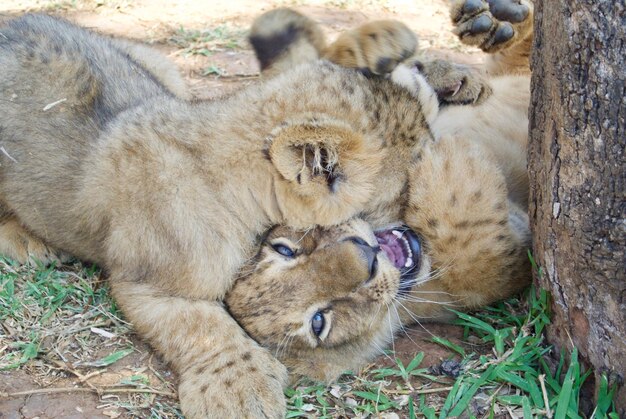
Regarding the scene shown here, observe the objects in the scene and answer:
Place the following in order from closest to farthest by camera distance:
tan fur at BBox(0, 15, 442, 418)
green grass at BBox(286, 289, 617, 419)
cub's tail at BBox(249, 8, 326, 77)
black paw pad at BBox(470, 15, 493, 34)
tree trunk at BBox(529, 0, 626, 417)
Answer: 1. tree trunk at BBox(529, 0, 626, 417)
2. green grass at BBox(286, 289, 617, 419)
3. tan fur at BBox(0, 15, 442, 418)
4. black paw pad at BBox(470, 15, 493, 34)
5. cub's tail at BBox(249, 8, 326, 77)

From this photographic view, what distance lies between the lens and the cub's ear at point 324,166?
11.4 ft

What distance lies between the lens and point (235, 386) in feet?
11.5

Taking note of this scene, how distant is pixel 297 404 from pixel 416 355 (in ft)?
1.85

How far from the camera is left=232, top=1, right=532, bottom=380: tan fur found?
11.8 feet

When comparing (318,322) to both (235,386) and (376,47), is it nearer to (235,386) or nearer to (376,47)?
(235,386)

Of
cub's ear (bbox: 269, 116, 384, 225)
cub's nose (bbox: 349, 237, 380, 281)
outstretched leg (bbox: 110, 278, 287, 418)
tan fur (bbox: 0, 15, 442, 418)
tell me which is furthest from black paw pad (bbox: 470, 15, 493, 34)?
outstretched leg (bbox: 110, 278, 287, 418)

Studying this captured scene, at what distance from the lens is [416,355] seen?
11.9 ft

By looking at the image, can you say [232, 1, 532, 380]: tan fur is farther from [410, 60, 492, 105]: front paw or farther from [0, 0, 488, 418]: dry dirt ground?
[410, 60, 492, 105]: front paw

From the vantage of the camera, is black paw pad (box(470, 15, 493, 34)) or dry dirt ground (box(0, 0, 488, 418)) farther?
black paw pad (box(470, 15, 493, 34))

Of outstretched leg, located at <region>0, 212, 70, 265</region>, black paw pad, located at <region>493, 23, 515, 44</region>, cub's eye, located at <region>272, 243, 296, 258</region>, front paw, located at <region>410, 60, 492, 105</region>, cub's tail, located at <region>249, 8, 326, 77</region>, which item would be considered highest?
black paw pad, located at <region>493, 23, 515, 44</region>

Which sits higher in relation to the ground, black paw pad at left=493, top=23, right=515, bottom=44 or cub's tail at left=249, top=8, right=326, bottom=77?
black paw pad at left=493, top=23, right=515, bottom=44

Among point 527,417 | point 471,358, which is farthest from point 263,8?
point 527,417

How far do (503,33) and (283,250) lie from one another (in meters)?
1.76

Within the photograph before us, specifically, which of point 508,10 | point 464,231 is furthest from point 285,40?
point 464,231
